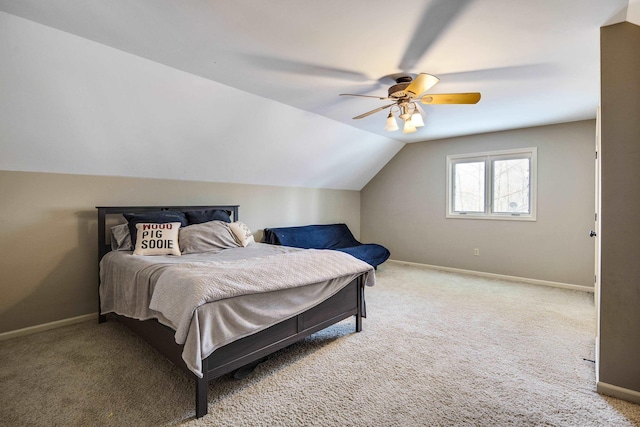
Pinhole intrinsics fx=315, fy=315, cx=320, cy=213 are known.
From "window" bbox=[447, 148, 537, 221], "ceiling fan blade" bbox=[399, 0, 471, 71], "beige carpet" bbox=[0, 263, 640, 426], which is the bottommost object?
"beige carpet" bbox=[0, 263, 640, 426]

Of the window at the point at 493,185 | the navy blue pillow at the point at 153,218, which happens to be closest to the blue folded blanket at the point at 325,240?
the navy blue pillow at the point at 153,218

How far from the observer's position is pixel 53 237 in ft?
9.14

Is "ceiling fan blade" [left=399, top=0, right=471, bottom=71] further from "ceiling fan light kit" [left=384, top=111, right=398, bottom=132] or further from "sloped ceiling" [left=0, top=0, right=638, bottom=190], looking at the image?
"ceiling fan light kit" [left=384, top=111, right=398, bottom=132]

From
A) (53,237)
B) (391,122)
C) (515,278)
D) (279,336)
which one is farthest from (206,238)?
(515,278)

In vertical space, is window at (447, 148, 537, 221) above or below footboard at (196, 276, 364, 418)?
above

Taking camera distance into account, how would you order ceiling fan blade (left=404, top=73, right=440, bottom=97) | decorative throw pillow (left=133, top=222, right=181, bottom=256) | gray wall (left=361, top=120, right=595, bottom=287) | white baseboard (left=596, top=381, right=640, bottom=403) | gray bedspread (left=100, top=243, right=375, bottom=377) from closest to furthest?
gray bedspread (left=100, top=243, right=375, bottom=377)
white baseboard (left=596, top=381, right=640, bottom=403)
ceiling fan blade (left=404, top=73, right=440, bottom=97)
decorative throw pillow (left=133, top=222, right=181, bottom=256)
gray wall (left=361, top=120, right=595, bottom=287)

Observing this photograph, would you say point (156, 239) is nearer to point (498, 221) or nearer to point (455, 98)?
point (455, 98)

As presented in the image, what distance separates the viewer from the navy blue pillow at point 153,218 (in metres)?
2.84

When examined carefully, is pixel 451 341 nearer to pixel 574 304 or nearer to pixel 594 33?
pixel 574 304

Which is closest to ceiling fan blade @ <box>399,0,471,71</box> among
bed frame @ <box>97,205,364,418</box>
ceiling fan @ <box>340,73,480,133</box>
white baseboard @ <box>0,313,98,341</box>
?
ceiling fan @ <box>340,73,480,133</box>

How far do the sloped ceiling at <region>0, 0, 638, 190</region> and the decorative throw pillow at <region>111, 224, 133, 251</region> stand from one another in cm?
59

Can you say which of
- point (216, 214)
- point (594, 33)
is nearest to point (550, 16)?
point (594, 33)

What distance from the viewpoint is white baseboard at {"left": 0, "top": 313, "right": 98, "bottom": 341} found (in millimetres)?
2574

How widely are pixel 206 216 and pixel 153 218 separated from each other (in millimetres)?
572
